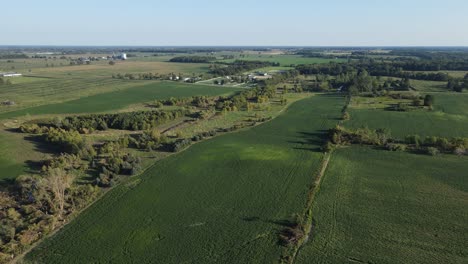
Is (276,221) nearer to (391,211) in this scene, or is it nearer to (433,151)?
(391,211)

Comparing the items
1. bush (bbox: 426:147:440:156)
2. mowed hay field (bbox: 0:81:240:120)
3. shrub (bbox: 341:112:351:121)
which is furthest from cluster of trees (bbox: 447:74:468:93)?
bush (bbox: 426:147:440:156)

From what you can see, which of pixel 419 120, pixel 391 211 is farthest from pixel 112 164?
pixel 419 120

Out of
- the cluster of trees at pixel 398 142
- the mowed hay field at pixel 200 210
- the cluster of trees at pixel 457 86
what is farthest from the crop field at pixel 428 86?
the mowed hay field at pixel 200 210

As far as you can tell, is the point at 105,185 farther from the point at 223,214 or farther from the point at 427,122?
the point at 427,122

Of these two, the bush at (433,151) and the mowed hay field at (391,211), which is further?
the bush at (433,151)

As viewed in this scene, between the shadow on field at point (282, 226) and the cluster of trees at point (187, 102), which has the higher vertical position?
the cluster of trees at point (187, 102)

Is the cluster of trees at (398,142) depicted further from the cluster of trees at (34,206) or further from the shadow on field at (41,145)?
the shadow on field at (41,145)
